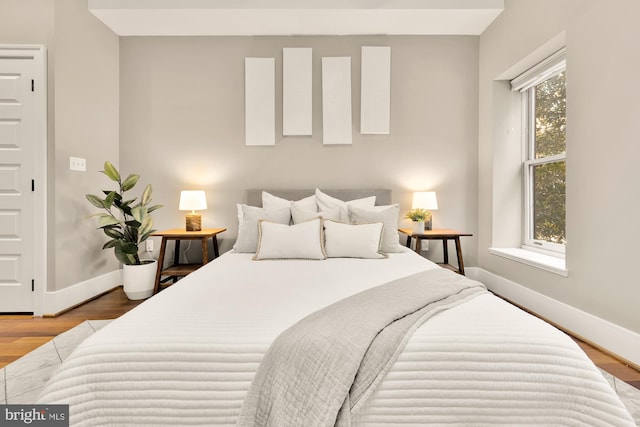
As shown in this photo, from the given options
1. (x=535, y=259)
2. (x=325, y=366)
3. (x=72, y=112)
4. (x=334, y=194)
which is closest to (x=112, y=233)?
(x=72, y=112)

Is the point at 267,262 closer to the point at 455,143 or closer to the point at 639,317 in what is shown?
the point at 639,317

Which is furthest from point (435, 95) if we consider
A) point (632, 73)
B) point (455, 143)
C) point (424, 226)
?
point (632, 73)

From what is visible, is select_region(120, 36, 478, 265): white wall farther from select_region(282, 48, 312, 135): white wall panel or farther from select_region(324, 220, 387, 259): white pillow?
select_region(324, 220, 387, 259): white pillow

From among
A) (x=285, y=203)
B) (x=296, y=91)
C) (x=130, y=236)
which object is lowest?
(x=130, y=236)

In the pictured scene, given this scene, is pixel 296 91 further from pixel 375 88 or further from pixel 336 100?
pixel 375 88

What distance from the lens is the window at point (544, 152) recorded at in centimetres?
277

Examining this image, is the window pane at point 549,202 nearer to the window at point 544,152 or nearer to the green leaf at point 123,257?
the window at point 544,152

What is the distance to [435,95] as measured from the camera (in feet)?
11.7

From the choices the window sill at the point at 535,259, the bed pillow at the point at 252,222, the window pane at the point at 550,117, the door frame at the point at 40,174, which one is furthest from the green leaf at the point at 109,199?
the window pane at the point at 550,117

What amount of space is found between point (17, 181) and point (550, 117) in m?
4.80

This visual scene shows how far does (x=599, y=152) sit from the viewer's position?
2088 mm

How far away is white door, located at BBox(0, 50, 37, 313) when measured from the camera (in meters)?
2.66

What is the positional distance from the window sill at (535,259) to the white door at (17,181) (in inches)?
170

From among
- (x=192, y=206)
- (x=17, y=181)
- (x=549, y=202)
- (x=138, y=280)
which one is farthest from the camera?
(x=192, y=206)
